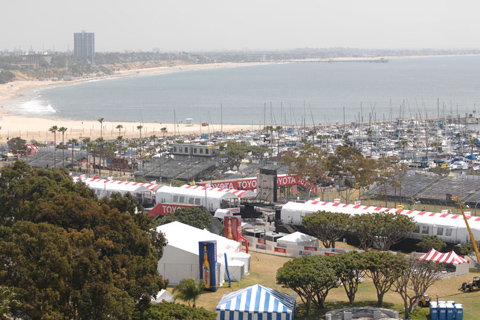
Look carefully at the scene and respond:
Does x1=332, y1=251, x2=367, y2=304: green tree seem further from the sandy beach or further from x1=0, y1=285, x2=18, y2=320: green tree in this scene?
the sandy beach

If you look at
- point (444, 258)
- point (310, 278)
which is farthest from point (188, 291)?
point (444, 258)

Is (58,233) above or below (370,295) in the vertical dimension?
above

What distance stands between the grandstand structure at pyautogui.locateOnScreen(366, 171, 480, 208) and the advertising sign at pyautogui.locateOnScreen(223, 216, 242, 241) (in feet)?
56.2

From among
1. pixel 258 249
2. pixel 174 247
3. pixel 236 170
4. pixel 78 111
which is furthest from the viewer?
pixel 78 111

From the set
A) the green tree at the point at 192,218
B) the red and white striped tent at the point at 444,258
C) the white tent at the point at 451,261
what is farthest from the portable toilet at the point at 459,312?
the green tree at the point at 192,218

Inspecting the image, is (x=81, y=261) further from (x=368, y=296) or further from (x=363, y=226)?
(x=363, y=226)

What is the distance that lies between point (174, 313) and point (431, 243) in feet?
57.1

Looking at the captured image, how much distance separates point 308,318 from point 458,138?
71.8 m

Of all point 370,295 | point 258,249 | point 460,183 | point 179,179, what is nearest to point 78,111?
point 179,179

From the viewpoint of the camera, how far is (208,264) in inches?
1131

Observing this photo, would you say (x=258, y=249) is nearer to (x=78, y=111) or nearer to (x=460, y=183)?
(x=460, y=183)

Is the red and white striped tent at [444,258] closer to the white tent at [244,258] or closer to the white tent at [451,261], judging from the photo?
the white tent at [451,261]

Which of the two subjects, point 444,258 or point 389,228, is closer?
point 444,258

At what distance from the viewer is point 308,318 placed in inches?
977
